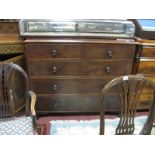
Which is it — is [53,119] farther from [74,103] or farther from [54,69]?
[54,69]

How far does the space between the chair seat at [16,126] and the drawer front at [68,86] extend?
504 millimetres

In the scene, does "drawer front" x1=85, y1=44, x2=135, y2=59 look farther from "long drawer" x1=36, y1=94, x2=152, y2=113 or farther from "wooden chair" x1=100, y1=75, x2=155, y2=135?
"wooden chair" x1=100, y1=75, x2=155, y2=135

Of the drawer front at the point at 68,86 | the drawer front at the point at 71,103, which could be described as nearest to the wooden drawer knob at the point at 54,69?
the drawer front at the point at 68,86

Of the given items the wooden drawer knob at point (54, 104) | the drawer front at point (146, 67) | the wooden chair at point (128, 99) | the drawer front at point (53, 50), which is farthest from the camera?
the wooden drawer knob at point (54, 104)

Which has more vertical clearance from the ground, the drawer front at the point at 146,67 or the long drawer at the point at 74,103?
the drawer front at the point at 146,67

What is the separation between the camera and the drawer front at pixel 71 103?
201 centimetres

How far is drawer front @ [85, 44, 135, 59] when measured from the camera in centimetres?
179

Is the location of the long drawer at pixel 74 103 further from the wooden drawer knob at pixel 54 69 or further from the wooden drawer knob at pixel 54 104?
the wooden drawer knob at pixel 54 69

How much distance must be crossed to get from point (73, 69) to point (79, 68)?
6cm

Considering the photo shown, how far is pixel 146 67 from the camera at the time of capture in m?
1.94

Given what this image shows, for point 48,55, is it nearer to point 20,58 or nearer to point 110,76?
point 20,58

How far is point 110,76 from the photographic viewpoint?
6.35ft
